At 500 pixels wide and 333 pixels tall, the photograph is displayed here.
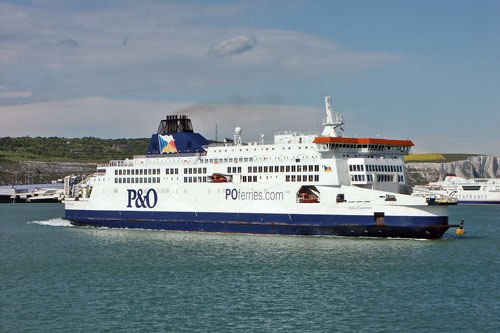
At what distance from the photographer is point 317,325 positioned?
20906 millimetres

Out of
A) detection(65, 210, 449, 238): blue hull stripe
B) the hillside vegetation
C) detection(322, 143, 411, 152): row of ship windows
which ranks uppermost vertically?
the hillside vegetation

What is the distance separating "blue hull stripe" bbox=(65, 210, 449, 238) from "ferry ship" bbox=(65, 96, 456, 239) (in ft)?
0.20

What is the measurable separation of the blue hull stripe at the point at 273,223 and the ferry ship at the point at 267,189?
0.06 meters

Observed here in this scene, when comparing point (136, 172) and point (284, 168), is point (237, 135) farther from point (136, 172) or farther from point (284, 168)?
point (136, 172)

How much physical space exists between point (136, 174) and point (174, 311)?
93.6ft

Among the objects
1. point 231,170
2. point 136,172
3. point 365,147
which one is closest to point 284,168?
point 231,170

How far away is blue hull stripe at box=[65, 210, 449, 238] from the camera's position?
37.4 meters

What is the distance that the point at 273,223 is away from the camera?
4184 cm

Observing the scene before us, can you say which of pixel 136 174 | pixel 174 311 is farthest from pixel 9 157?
pixel 174 311

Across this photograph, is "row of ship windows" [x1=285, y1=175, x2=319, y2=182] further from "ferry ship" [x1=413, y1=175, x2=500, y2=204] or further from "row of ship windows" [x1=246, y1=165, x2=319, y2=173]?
"ferry ship" [x1=413, y1=175, x2=500, y2=204]

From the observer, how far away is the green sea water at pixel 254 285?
21422mm

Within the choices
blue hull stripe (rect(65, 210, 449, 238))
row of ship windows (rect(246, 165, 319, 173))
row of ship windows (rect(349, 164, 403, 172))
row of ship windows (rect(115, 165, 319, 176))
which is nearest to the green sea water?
blue hull stripe (rect(65, 210, 449, 238))

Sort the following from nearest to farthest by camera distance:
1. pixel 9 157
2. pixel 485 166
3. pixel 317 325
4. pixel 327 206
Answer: pixel 317 325 < pixel 327 206 < pixel 9 157 < pixel 485 166

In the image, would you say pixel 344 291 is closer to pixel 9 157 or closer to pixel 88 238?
pixel 88 238
